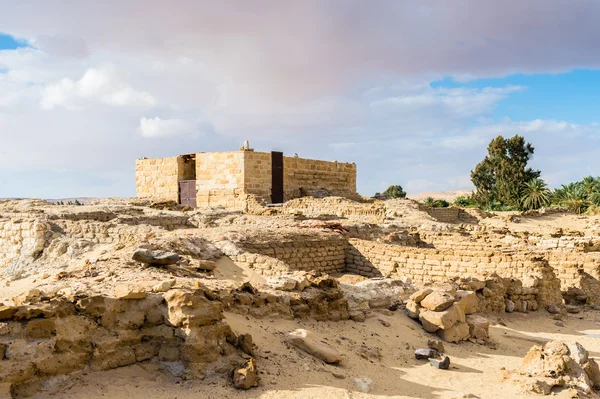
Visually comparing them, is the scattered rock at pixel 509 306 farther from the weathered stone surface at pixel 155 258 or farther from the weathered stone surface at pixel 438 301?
the weathered stone surface at pixel 155 258

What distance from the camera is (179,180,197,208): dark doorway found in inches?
808

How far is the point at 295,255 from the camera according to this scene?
1015 centimetres

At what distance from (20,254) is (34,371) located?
7.90 m

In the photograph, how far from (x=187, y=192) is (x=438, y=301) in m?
15.5

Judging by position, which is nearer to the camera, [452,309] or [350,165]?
[452,309]

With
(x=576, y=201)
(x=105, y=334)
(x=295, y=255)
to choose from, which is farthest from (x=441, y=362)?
(x=576, y=201)

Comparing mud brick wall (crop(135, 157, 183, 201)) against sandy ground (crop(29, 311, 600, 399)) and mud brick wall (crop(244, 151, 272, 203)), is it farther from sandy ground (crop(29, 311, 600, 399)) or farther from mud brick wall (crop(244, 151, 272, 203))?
sandy ground (crop(29, 311, 600, 399))

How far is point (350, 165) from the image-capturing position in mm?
24609

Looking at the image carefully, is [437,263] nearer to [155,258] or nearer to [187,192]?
[155,258]

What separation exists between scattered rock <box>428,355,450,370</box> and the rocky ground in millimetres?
18

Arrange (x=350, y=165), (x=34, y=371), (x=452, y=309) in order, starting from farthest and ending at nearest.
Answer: (x=350, y=165) < (x=452, y=309) < (x=34, y=371)

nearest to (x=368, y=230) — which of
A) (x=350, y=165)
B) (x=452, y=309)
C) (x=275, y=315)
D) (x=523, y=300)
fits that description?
(x=523, y=300)

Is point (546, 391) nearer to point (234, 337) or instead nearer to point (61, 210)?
point (234, 337)

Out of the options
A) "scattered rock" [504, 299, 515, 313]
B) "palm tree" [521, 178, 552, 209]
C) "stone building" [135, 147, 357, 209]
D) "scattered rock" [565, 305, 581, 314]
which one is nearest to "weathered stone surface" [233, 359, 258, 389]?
"scattered rock" [504, 299, 515, 313]
